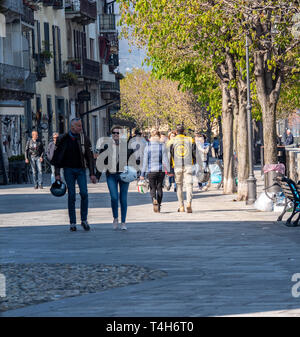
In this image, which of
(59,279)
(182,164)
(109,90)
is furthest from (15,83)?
(59,279)

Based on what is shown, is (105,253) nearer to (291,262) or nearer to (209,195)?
(291,262)

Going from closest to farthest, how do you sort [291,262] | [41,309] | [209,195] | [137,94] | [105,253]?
[41,309] → [291,262] → [105,253] → [209,195] → [137,94]

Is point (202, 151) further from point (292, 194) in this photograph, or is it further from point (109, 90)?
point (109, 90)

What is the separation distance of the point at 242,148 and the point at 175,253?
12.5 metres

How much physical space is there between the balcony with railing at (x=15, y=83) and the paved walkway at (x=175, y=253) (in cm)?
1612

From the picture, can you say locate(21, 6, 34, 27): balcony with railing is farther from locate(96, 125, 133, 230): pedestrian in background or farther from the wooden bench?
the wooden bench

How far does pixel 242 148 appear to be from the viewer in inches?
998

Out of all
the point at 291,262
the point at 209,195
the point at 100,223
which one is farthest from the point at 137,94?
the point at 291,262

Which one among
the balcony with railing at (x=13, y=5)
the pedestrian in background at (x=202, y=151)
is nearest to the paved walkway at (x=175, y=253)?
the pedestrian in background at (x=202, y=151)

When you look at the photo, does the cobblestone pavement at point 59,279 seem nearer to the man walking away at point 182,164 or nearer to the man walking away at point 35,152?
the man walking away at point 182,164

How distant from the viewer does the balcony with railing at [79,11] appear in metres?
56.5

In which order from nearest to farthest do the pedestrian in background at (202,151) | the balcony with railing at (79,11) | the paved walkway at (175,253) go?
the paved walkway at (175,253) < the pedestrian in background at (202,151) < the balcony with railing at (79,11)
